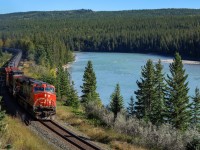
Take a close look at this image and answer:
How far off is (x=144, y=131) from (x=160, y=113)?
64.9 feet

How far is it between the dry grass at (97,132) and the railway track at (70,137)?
1539 millimetres

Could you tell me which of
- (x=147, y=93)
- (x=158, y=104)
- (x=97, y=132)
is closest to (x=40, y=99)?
(x=97, y=132)

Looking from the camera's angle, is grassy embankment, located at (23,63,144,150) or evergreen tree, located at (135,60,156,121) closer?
grassy embankment, located at (23,63,144,150)

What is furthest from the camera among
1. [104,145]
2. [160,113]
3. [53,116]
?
[160,113]

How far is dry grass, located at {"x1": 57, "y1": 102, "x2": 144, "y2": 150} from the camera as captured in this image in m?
25.4

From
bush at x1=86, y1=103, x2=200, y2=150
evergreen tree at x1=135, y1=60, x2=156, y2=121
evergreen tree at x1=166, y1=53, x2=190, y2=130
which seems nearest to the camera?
bush at x1=86, y1=103, x2=200, y2=150

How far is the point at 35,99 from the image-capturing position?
32875 millimetres

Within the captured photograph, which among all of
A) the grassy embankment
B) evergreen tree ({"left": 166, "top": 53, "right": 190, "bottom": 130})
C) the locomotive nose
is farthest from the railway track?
evergreen tree ({"left": 166, "top": 53, "right": 190, "bottom": 130})

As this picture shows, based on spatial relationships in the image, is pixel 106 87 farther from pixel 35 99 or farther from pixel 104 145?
pixel 104 145

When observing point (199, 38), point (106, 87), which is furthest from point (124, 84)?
point (199, 38)

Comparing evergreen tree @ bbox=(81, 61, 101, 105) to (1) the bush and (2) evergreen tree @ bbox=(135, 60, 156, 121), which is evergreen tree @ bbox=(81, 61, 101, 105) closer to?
(2) evergreen tree @ bbox=(135, 60, 156, 121)

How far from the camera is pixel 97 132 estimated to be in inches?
1112

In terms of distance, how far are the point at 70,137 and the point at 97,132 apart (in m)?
2.60

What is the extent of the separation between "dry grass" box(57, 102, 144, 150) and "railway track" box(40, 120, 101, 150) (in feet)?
5.05
